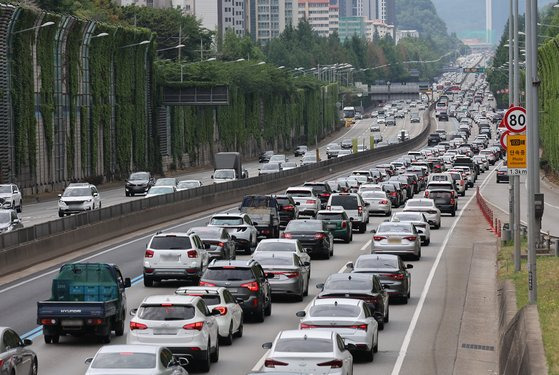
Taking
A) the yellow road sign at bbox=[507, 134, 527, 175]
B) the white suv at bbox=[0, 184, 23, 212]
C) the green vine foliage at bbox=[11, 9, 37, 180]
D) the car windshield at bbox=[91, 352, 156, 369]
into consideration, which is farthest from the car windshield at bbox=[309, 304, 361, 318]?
the green vine foliage at bbox=[11, 9, 37, 180]

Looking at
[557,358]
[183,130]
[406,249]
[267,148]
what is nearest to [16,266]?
[406,249]

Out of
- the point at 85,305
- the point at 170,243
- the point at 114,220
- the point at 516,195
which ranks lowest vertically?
the point at 114,220

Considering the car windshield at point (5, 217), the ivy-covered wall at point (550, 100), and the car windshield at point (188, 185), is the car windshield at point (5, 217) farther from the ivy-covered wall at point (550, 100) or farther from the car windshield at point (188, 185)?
the ivy-covered wall at point (550, 100)

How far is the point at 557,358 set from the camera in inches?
845

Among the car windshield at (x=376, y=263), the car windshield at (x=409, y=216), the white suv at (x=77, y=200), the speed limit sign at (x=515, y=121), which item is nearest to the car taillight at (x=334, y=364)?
the car windshield at (x=376, y=263)

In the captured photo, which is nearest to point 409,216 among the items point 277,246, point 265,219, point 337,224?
point 337,224

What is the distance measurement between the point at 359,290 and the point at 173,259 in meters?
9.79

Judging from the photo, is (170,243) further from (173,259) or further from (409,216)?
(409,216)

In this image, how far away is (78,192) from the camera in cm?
6981

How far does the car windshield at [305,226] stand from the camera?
48.7 m

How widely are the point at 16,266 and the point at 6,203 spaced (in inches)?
1043

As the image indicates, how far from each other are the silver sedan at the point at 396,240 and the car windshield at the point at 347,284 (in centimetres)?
1571

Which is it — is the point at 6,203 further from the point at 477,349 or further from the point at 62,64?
the point at 477,349

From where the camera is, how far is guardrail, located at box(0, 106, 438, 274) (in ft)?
148
